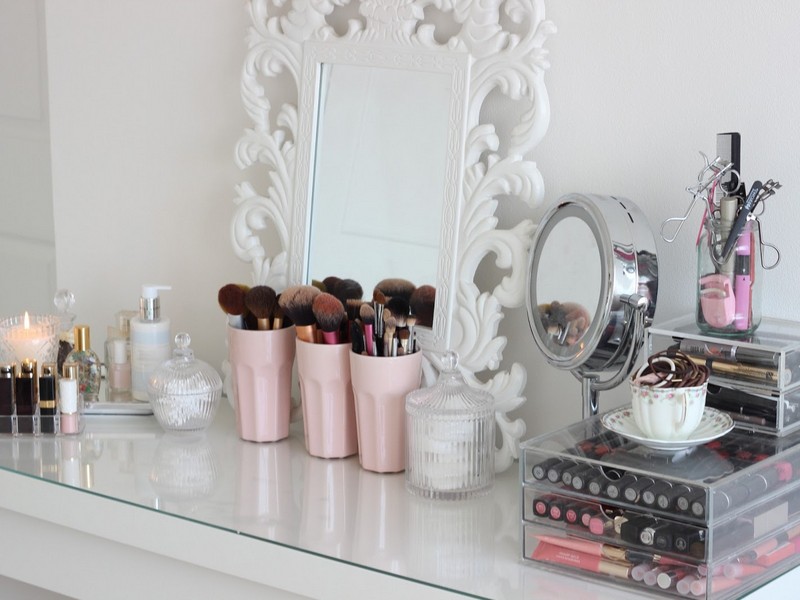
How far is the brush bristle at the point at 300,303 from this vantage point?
1284 mm

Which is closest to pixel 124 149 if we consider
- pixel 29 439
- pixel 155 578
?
pixel 29 439

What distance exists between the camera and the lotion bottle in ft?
4.84

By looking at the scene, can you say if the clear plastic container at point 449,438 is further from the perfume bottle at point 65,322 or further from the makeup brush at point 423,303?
the perfume bottle at point 65,322

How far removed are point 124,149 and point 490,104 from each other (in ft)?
2.00

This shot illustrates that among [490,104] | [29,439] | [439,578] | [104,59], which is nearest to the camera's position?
[439,578]

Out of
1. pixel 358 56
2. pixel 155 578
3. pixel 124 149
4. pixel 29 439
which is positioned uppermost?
pixel 358 56

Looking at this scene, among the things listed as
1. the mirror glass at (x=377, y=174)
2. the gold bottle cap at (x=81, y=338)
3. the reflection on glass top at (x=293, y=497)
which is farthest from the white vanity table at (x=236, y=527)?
the mirror glass at (x=377, y=174)

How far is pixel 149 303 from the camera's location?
58.1 inches

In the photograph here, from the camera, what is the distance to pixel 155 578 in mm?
1203

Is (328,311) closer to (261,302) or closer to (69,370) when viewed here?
(261,302)

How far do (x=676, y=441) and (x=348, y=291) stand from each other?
48 centimetres

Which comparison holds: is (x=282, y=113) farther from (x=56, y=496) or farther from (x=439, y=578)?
(x=439, y=578)

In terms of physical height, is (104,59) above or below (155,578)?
above

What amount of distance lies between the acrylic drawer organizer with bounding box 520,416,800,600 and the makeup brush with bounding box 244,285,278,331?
0.42m
